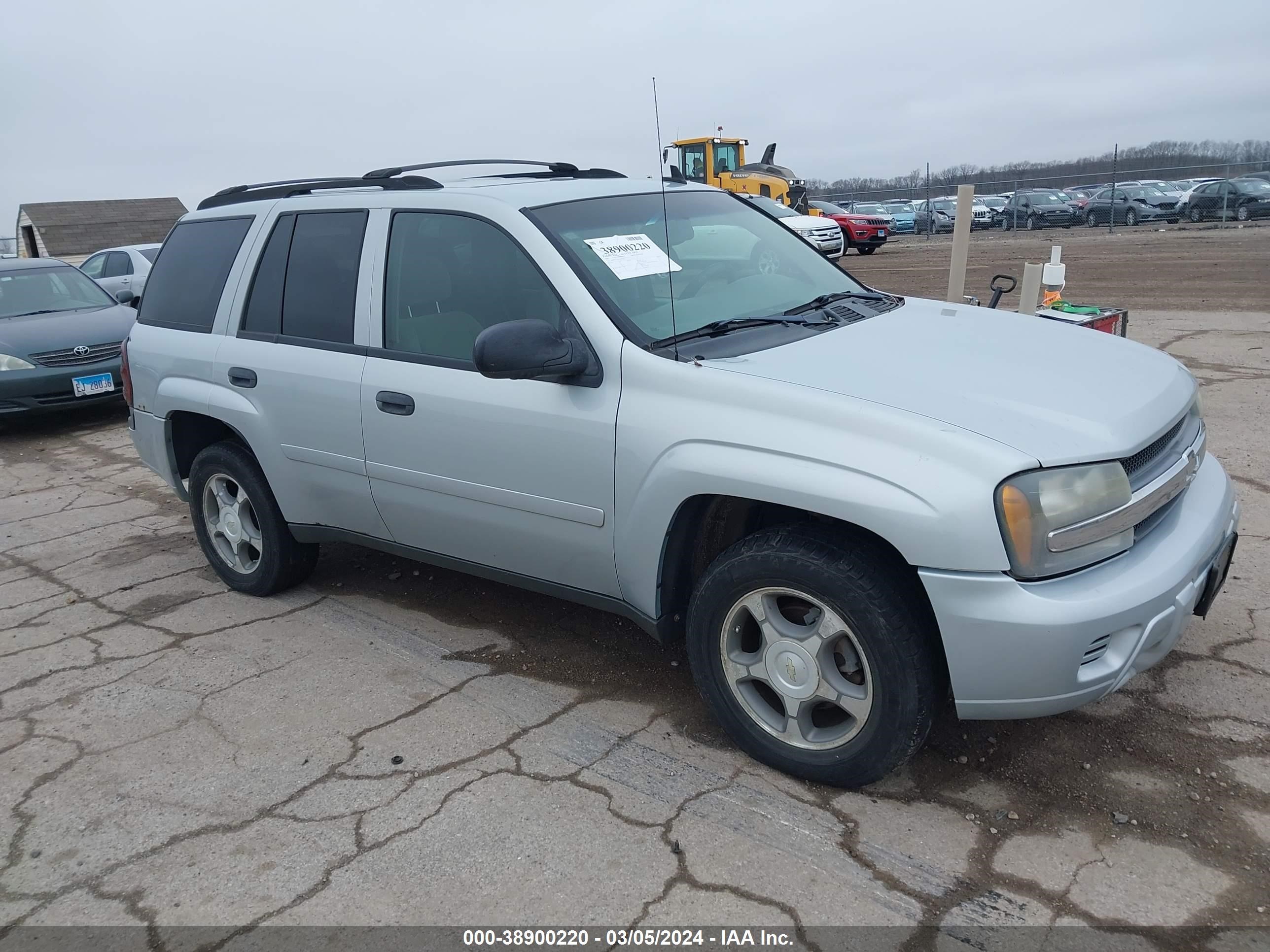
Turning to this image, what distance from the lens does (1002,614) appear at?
2537 millimetres

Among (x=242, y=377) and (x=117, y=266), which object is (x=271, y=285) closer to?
(x=242, y=377)

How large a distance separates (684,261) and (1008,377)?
1.27m

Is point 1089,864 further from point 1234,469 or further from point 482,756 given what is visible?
point 1234,469

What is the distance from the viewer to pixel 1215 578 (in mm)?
3041

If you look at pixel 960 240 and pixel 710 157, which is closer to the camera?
pixel 960 240

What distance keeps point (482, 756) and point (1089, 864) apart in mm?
1851

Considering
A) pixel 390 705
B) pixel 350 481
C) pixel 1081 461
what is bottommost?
pixel 390 705

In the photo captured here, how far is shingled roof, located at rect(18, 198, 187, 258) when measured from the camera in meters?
37.2

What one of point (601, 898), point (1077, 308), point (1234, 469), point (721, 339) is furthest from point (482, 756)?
point (1077, 308)

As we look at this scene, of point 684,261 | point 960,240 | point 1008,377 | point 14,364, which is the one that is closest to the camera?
point 1008,377

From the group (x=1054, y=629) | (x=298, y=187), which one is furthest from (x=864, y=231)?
(x=1054, y=629)

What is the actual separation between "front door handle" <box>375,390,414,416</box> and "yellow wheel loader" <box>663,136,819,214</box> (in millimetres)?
21493

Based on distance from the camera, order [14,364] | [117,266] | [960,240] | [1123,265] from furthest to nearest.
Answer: [1123,265]
[117,266]
[14,364]
[960,240]

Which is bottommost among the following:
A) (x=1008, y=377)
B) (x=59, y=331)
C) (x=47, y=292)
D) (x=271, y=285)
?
(x=59, y=331)
